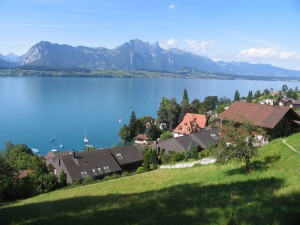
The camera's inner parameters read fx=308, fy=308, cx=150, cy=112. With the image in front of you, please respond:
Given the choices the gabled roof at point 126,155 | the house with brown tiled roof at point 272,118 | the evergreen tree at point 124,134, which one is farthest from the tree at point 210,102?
the house with brown tiled roof at point 272,118

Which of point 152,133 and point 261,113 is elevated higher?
point 261,113

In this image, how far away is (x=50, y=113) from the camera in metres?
135

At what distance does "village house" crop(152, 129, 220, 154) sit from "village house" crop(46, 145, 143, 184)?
5.67 metres

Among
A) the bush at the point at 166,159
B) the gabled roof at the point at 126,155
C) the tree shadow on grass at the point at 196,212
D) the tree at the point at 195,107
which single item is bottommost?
the gabled roof at the point at 126,155

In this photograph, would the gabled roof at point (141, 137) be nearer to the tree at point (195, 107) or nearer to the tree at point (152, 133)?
the tree at point (152, 133)

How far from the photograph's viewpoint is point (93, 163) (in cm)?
5184

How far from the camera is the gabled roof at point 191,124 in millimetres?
85250

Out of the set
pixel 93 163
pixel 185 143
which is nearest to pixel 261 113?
pixel 185 143

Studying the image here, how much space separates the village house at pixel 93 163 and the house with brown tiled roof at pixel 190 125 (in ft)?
90.4

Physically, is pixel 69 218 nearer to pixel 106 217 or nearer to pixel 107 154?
pixel 106 217

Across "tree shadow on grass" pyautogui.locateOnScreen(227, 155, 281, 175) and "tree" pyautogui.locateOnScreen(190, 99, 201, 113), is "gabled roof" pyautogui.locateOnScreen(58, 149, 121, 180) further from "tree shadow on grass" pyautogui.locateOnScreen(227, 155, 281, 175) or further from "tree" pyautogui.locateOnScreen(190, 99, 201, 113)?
"tree" pyautogui.locateOnScreen(190, 99, 201, 113)

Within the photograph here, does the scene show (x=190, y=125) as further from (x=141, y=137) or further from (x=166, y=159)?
(x=166, y=159)

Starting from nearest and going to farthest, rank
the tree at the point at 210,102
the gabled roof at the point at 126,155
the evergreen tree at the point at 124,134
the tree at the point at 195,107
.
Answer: the gabled roof at the point at 126,155 → the evergreen tree at the point at 124,134 → the tree at the point at 195,107 → the tree at the point at 210,102

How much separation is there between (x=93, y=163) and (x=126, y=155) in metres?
9.01
